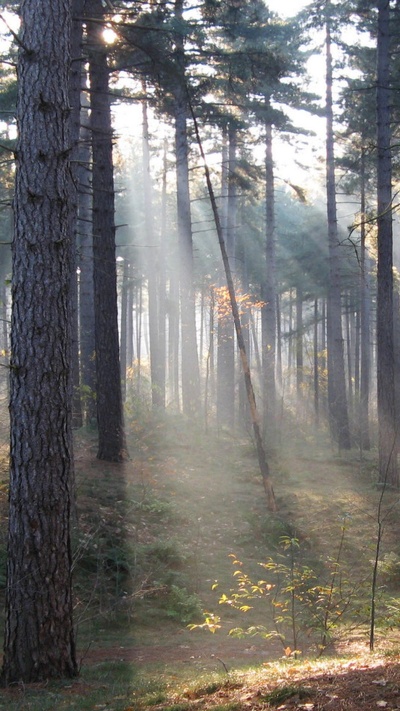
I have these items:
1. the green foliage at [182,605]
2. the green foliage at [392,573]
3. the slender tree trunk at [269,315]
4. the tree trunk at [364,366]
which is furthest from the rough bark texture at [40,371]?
the slender tree trunk at [269,315]

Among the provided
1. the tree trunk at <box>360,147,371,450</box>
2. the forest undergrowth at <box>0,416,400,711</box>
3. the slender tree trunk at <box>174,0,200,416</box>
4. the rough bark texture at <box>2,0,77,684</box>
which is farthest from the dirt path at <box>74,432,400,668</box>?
the tree trunk at <box>360,147,371,450</box>

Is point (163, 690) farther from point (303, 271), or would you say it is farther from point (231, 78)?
point (303, 271)

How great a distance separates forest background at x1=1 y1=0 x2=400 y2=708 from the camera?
579cm

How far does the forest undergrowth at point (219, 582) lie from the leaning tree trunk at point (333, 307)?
3.69 m

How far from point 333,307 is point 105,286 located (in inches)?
438

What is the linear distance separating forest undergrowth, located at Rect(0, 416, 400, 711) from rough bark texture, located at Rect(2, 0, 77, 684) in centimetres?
52

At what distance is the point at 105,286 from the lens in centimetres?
1330

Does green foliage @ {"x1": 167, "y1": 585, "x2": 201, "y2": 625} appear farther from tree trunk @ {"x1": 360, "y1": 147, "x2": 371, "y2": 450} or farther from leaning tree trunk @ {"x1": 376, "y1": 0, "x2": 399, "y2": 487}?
tree trunk @ {"x1": 360, "y1": 147, "x2": 371, "y2": 450}

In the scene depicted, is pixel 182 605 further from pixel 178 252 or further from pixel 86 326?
pixel 178 252

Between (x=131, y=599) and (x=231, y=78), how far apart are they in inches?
466

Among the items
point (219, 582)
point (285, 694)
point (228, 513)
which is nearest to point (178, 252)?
point (228, 513)

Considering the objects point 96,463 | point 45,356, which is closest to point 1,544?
point 45,356

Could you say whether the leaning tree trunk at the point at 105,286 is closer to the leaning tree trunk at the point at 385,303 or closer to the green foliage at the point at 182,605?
the green foliage at the point at 182,605

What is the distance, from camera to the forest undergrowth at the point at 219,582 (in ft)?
16.6
